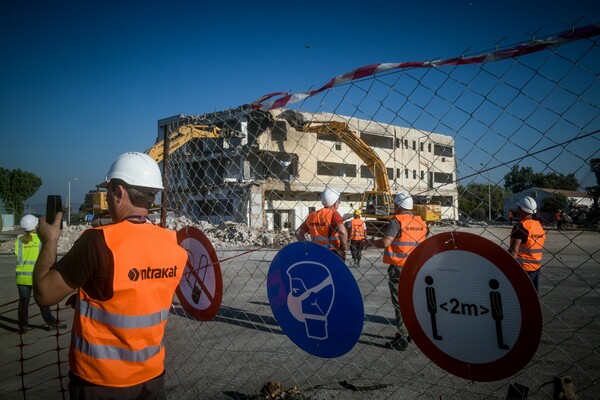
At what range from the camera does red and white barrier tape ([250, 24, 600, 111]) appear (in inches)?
61.2

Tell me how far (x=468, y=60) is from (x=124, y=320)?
2.06m

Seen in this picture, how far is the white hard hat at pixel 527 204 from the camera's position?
4.94 m

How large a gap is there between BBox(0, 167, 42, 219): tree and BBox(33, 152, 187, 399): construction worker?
55.3 m

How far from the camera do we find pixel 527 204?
16.4 feet

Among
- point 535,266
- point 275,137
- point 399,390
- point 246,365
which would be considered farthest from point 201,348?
point 275,137

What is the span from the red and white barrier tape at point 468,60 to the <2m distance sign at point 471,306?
2.78 ft

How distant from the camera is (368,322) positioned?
5.82 metres

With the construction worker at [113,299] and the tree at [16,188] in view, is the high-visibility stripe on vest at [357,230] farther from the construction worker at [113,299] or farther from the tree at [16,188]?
the tree at [16,188]

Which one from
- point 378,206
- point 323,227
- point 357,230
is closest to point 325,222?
point 323,227

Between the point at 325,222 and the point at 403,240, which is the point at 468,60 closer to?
the point at 403,240

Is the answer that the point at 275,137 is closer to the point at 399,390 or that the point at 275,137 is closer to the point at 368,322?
the point at 368,322

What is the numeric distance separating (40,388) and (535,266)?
19.7 feet

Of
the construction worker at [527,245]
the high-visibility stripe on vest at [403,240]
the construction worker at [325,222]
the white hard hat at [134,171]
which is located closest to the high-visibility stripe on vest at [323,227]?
the construction worker at [325,222]

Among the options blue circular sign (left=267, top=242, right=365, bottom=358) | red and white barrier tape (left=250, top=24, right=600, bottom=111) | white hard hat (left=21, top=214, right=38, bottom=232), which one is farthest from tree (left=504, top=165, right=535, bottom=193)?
white hard hat (left=21, top=214, right=38, bottom=232)
